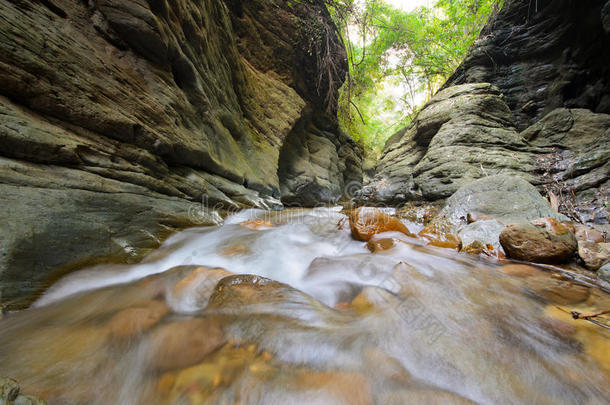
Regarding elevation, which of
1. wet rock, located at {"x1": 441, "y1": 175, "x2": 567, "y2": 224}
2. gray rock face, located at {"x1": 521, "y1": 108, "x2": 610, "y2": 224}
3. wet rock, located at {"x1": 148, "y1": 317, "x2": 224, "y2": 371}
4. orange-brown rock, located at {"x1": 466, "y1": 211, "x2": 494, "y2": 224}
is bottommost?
wet rock, located at {"x1": 148, "y1": 317, "x2": 224, "y2": 371}

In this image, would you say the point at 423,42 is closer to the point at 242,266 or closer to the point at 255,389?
the point at 242,266

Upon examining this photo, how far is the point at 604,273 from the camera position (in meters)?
1.87

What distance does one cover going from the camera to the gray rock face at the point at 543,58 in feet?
18.4

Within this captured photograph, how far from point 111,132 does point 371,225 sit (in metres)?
3.73

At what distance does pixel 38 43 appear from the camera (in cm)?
201

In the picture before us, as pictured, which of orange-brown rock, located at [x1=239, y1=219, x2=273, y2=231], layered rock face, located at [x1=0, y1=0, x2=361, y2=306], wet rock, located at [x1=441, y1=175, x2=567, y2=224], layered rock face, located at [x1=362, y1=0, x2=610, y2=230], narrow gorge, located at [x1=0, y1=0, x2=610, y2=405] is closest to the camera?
narrow gorge, located at [x1=0, y1=0, x2=610, y2=405]

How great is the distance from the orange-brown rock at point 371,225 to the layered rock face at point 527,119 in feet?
7.51

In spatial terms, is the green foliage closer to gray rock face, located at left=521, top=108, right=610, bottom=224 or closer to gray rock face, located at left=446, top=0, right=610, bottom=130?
gray rock face, located at left=446, top=0, right=610, bottom=130

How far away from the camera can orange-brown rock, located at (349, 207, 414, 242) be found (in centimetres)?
322

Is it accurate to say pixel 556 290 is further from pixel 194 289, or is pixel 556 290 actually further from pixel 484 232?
pixel 194 289

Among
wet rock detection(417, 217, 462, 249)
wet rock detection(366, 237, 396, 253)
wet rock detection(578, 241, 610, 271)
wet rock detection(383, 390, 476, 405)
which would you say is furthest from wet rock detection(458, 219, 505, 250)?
wet rock detection(383, 390, 476, 405)

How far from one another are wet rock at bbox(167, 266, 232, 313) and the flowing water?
0.04 ft

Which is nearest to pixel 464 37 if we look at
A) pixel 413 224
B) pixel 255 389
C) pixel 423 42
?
pixel 423 42

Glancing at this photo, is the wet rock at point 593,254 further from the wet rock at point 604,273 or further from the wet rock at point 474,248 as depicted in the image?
the wet rock at point 474,248
